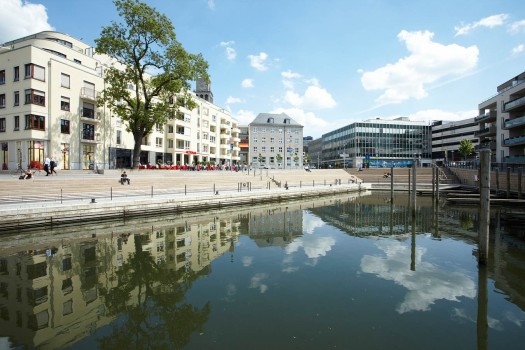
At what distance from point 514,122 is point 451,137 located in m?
56.6

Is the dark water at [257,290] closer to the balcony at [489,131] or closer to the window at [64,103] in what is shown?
the window at [64,103]

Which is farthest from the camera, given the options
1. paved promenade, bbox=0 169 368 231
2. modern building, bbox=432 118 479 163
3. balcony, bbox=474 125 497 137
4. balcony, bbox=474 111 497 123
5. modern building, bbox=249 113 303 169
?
modern building, bbox=249 113 303 169

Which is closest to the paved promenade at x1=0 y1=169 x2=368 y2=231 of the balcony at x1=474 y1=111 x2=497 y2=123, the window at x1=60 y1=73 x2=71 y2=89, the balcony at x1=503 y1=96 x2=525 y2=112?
the window at x1=60 y1=73 x2=71 y2=89

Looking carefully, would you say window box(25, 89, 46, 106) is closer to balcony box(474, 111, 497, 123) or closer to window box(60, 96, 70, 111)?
window box(60, 96, 70, 111)

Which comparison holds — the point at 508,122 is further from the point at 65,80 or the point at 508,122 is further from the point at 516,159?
the point at 65,80

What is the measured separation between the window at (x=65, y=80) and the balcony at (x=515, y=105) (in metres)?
62.7

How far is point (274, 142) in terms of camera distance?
9681 cm

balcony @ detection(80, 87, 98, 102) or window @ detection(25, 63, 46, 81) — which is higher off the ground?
window @ detection(25, 63, 46, 81)

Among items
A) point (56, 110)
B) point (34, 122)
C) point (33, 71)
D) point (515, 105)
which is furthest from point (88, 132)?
point (515, 105)

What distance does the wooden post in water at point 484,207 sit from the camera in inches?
455

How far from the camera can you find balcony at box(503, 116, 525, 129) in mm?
41950

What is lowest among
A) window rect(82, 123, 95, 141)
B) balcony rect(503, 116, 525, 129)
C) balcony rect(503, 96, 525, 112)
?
window rect(82, 123, 95, 141)

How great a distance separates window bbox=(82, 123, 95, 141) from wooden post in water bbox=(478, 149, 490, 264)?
44.5 m

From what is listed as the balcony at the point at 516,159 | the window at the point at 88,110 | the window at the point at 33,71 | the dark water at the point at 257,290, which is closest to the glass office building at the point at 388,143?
the balcony at the point at 516,159
